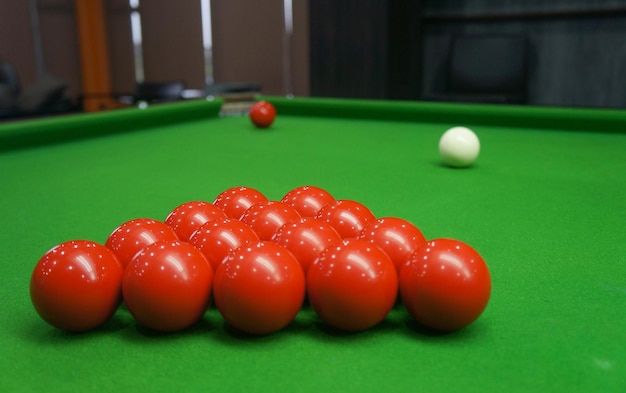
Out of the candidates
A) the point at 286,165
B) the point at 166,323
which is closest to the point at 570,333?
the point at 166,323

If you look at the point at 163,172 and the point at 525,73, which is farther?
the point at 525,73

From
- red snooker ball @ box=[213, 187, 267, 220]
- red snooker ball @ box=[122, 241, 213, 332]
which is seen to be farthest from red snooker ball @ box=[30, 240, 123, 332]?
red snooker ball @ box=[213, 187, 267, 220]

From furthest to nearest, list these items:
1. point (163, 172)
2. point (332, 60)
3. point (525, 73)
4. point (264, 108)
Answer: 1. point (332, 60)
2. point (525, 73)
3. point (264, 108)
4. point (163, 172)

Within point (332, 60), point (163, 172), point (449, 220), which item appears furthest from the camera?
point (332, 60)

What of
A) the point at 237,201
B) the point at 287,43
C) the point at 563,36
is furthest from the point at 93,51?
the point at 237,201

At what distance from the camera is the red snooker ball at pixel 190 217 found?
4.39ft

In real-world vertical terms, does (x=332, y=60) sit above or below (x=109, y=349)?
above

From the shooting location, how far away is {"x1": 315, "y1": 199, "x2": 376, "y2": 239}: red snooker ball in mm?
1321

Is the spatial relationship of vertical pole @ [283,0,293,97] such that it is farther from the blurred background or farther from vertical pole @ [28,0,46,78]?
vertical pole @ [28,0,46,78]

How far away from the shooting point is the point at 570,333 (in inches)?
38.9

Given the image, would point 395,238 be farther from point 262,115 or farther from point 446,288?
point 262,115

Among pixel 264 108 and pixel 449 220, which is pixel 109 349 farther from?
pixel 264 108

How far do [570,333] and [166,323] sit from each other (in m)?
0.66

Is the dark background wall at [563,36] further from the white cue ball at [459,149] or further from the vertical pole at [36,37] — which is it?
the vertical pole at [36,37]
